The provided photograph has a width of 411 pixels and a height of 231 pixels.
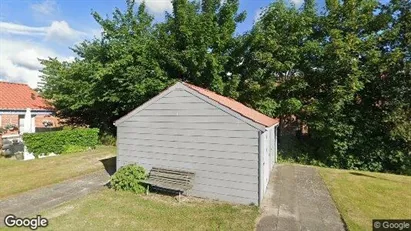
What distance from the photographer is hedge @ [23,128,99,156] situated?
13.8 meters

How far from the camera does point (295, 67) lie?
50.8 ft

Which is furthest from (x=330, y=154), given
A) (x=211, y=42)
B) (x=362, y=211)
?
(x=211, y=42)

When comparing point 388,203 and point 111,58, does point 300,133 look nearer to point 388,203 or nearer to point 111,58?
point 388,203

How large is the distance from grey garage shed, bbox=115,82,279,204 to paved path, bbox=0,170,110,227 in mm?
1340

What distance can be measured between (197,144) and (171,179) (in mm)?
1373

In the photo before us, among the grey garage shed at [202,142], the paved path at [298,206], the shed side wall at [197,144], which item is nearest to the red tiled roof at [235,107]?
the grey garage shed at [202,142]

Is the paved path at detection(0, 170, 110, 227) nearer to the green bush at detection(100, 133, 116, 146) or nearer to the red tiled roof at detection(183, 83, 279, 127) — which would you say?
the red tiled roof at detection(183, 83, 279, 127)

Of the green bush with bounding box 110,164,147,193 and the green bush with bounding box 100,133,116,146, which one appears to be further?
the green bush with bounding box 100,133,116,146

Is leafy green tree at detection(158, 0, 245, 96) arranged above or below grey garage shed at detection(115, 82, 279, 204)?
above

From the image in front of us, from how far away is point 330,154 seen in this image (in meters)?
14.8

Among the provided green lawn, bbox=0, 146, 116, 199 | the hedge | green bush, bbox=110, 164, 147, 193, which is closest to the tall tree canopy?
the hedge

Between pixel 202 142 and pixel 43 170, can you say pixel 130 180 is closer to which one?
pixel 202 142

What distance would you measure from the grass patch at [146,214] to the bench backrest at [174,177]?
0.48 meters

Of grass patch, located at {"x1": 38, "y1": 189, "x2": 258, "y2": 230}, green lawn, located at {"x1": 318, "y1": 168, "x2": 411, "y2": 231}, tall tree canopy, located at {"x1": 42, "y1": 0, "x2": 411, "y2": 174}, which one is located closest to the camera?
grass patch, located at {"x1": 38, "y1": 189, "x2": 258, "y2": 230}
